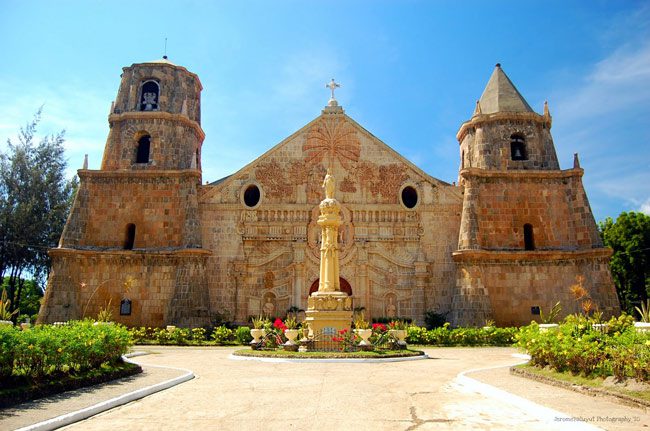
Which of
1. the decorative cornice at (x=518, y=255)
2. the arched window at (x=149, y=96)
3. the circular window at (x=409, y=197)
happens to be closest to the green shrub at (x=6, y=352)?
the decorative cornice at (x=518, y=255)

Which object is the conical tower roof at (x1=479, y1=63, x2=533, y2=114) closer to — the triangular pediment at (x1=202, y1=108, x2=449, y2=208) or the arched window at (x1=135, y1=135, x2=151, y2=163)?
the triangular pediment at (x1=202, y1=108, x2=449, y2=208)

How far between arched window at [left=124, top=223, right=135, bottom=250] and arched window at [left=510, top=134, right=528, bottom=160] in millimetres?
20857

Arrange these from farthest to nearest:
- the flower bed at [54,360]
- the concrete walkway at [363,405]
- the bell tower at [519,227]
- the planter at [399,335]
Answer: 1. the bell tower at [519,227]
2. the planter at [399,335]
3. the flower bed at [54,360]
4. the concrete walkway at [363,405]

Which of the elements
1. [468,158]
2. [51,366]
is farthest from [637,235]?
[51,366]

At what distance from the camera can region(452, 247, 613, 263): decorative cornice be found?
2417 cm

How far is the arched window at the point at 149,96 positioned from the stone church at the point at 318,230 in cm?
20

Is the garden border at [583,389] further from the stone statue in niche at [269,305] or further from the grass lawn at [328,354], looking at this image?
the stone statue in niche at [269,305]

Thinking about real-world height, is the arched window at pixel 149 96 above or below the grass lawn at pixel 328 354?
above

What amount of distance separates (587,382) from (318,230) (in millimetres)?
17250

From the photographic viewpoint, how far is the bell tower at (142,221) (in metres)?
24.2

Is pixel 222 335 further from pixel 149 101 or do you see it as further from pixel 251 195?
pixel 149 101

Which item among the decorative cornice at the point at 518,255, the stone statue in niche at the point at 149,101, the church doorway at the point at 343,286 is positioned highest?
the stone statue in niche at the point at 149,101

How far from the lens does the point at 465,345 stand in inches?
859

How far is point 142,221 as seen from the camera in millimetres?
25891
